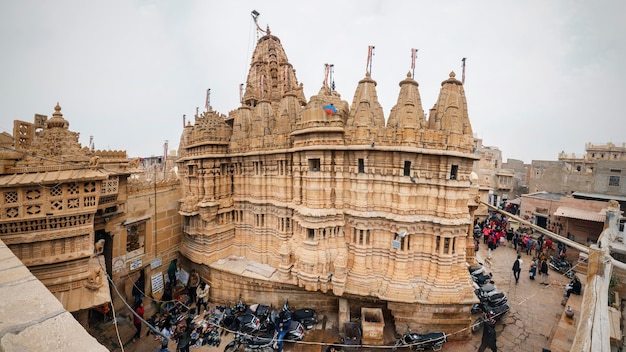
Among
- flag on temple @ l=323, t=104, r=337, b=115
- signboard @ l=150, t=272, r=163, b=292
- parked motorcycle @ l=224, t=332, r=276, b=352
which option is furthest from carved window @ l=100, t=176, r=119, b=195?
flag on temple @ l=323, t=104, r=337, b=115

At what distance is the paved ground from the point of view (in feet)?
38.6

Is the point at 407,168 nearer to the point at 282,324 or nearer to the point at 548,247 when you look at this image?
the point at 282,324

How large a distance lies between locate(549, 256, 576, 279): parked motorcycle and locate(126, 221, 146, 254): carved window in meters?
28.1

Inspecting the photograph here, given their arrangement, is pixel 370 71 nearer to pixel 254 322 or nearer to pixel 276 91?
pixel 276 91

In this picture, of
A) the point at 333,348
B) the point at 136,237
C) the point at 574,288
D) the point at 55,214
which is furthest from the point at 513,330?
the point at 136,237

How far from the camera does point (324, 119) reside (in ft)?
44.1

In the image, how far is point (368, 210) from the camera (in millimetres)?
13250

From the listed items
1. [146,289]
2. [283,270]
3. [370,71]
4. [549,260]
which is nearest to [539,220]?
[549,260]

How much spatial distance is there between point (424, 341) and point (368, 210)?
6250 mm

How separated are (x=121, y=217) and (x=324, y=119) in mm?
12434

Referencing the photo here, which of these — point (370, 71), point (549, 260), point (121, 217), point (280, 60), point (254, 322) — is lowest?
point (254, 322)

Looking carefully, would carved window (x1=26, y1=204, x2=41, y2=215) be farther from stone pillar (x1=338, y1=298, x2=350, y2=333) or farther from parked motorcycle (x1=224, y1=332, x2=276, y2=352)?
stone pillar (x1=338, y1=298, x2=350, y2=333)

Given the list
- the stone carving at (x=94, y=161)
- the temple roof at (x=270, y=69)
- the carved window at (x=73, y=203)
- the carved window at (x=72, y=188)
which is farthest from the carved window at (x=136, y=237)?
the temple roof at (x=270, y=69)

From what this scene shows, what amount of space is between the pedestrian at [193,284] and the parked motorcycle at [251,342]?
566 cm
